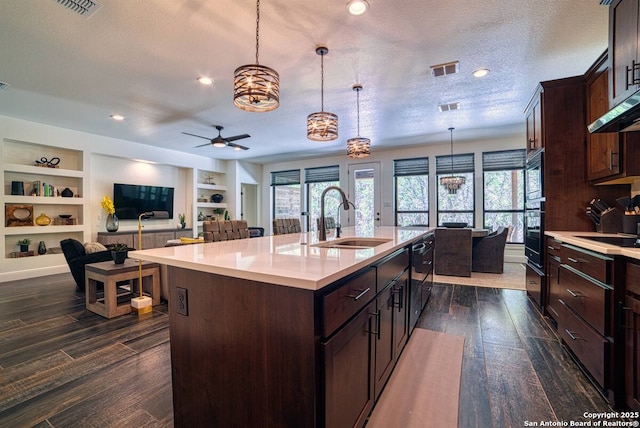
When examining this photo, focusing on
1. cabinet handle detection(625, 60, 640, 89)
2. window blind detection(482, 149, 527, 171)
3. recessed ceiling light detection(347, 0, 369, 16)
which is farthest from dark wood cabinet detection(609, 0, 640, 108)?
window blind detection(482, 149, 527, 171)

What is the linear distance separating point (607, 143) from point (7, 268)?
8.08 m

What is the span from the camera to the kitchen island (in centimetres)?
99

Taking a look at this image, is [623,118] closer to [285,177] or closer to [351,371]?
[351,371]

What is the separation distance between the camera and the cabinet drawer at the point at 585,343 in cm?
166

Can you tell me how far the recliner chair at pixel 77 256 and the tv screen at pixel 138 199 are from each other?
101 inches

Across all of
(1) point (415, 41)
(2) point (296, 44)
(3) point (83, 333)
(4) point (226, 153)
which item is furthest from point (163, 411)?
(4) point (226, 153)

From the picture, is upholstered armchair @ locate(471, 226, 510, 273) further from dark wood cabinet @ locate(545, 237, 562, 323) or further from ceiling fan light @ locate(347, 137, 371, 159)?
ceiling fan light @ locate(347, 137, 371, 159)

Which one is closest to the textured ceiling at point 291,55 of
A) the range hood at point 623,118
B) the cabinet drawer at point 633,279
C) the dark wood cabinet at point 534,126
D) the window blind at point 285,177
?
the dark wood cabinet at point 534,126

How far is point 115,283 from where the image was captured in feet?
10.0

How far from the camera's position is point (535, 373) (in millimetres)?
1950

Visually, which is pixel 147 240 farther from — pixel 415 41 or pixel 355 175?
pixel 415 41

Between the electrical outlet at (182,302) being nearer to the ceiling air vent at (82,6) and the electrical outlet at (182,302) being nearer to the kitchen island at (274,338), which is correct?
the kitchen island at (274,338)

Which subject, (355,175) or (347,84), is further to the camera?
(355,175)

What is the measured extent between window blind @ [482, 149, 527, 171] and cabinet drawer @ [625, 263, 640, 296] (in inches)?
214
